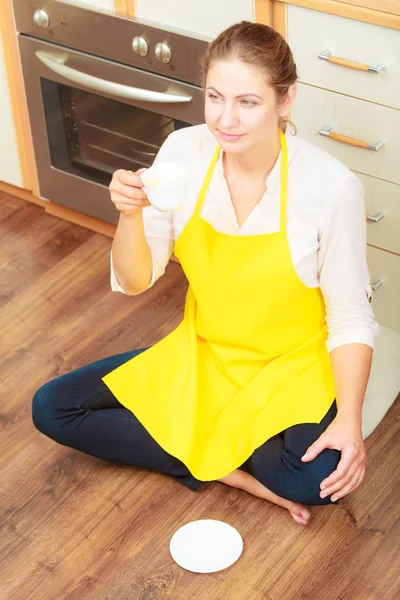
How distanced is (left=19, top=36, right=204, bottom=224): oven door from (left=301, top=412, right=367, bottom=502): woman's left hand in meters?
Answer: 0.94

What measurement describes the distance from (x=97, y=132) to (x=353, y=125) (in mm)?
814

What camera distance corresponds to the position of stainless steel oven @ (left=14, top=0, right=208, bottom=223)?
7.88 feet

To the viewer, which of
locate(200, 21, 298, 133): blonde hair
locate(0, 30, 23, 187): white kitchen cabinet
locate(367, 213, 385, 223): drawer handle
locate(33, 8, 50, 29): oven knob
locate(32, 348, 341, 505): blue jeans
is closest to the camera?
locate(200, 21, 298, 133): blonde hair

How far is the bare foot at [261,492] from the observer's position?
6.54 feet

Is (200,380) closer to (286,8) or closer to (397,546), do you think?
(397,546)

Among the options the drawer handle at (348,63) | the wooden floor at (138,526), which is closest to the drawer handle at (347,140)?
the drawer handle at (348,63)

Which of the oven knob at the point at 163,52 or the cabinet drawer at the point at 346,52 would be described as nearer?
the cabinet drawer at the point at 346,52

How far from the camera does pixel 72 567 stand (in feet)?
6.33

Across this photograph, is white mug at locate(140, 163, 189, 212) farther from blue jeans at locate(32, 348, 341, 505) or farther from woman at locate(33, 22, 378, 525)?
blue jeans at locate(32, 348, 341, 505)

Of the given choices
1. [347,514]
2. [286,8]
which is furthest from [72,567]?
[286,8]

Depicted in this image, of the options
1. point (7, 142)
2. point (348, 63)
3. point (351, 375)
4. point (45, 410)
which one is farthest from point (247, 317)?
point (7, 142)

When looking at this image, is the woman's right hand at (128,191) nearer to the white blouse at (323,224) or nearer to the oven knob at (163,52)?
the white blouse at (323,224)

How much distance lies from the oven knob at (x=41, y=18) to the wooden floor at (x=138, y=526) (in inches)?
32.3

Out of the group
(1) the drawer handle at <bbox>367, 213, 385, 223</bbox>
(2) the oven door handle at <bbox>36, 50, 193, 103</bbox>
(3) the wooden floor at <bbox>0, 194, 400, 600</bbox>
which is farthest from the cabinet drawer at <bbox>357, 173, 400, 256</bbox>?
(2) the oven door handle at <bbox>36, 50, 193, 103</bbox>
